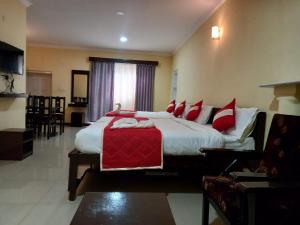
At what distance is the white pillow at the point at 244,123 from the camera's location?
2.44 meters

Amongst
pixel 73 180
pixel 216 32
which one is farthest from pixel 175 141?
pixel 216 32

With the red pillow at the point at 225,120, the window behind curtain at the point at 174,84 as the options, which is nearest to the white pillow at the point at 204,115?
the red pillow at the point at 225,120

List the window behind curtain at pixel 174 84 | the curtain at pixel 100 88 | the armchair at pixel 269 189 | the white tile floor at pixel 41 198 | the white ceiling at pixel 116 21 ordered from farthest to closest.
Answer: the curtain at pixel 100 88, the window behind curtain at pixel 174 84, the white ceiling at pixel 116 21, the white tile floor at pixel 41 198, the armchair at pixel 269 189

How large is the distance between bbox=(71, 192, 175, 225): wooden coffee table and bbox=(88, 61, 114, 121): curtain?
6399 mm

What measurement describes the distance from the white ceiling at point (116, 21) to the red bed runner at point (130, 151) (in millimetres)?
2584

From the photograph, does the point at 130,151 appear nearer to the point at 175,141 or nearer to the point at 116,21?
the point at 175,141

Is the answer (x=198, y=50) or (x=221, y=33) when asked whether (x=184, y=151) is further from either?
(x=198, y=50)

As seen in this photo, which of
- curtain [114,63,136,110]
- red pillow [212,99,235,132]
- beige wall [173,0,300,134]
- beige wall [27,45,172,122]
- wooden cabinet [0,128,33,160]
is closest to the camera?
beige wall [173,0,300,134]

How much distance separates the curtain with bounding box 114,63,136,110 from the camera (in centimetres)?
772

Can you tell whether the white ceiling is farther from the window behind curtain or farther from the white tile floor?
the white tile floor

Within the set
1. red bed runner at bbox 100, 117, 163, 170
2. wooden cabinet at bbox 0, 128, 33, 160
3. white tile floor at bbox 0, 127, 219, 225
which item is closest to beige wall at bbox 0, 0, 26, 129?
wooden cabinet at bbox 0, 128, 33, 160

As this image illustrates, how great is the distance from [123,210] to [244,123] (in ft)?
5.76

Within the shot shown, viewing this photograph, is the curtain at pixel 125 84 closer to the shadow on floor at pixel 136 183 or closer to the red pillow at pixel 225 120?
the shadow on floor at pixel 136 183

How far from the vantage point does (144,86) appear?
25.5ft
